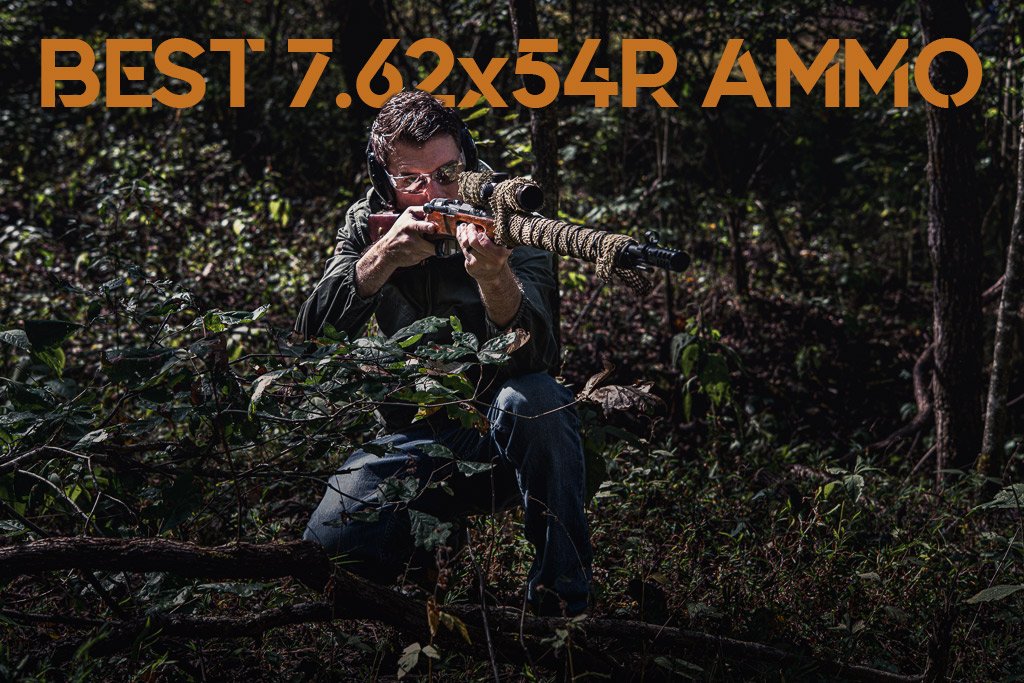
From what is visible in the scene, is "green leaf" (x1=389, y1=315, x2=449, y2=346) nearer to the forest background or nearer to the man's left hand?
the forest background

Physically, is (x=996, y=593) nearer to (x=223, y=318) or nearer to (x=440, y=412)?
(x=440, y=412)

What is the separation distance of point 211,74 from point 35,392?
709 centimetres

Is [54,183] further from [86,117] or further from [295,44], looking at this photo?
[295,44]

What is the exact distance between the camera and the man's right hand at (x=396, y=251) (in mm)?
2391

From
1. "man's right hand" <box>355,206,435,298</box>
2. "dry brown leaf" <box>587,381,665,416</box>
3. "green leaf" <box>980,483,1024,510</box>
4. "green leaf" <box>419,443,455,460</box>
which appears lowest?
"green leaf" <box>980,483,1024,510</box>

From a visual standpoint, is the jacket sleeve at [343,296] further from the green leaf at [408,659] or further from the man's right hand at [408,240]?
the green leaf at [408,659]

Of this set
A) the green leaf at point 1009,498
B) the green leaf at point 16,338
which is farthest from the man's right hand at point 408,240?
the green leaf at point 1009,498

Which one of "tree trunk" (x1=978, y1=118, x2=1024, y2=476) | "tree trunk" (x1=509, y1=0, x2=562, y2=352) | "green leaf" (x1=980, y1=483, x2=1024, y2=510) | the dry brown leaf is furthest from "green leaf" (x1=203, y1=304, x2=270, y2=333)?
"tree trunk" (x1=978, y1=118, x2=1024, y2=476)

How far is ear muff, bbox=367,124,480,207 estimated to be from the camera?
2.72 meters

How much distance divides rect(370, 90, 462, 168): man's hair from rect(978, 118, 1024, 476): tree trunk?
2.56 metres

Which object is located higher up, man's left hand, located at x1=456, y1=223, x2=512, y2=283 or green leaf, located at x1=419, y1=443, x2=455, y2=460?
man's left hand, located at x1=456, y1=223, x2=512, y2=283

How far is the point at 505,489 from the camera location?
2.44m

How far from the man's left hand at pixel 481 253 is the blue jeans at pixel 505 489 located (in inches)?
12.8

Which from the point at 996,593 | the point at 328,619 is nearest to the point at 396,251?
the point at 328,619
